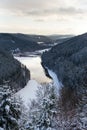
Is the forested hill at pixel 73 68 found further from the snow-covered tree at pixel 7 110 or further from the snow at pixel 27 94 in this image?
the snow-covered tree at pixel 7 110

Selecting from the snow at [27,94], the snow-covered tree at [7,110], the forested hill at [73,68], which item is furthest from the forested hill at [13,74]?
the snow-covered tree at [7,110]

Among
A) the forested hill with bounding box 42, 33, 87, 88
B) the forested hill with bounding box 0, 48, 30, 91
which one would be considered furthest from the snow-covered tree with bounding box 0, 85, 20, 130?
the forested hill with bounding box 0, 48, 30, 91

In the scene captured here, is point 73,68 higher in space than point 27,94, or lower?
higher

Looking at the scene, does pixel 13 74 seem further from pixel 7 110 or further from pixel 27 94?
pixel 7 110

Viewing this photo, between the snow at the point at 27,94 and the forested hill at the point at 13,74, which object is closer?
the snow at the point at 27,94

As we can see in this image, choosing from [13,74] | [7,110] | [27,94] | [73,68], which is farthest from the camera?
[73,68]

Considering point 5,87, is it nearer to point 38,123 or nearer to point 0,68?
point 38,123

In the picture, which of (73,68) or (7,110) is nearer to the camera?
(7,110)

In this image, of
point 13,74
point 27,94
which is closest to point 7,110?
point 27,94
